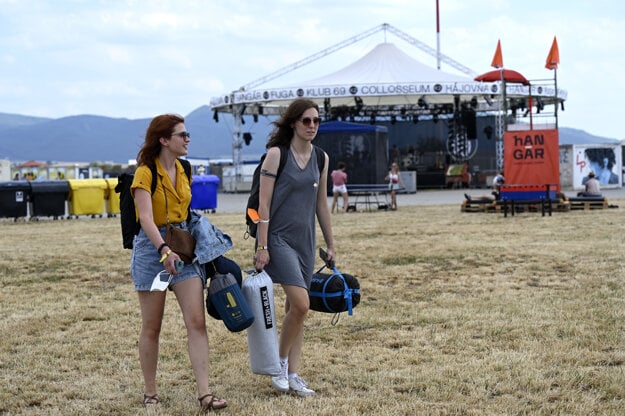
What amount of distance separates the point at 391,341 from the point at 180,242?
95.5 inches

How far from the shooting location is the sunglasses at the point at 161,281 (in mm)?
4562

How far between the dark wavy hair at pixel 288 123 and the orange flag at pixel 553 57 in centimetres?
1898

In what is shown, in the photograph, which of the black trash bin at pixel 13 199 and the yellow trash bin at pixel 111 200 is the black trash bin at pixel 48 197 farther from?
the yellow trash bin at pixel 111 200

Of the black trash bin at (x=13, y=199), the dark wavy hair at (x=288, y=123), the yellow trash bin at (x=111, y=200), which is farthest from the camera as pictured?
the yellow trash bin at (x=111, y=200)

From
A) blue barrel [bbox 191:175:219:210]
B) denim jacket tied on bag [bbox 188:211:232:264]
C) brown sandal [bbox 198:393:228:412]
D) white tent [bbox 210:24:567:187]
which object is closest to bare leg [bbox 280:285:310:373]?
denim jacket tied on bag [bbox 188:211:232:264]

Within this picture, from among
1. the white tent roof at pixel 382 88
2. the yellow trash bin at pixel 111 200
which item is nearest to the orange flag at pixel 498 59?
the yellow trash bin at pixel 111 200

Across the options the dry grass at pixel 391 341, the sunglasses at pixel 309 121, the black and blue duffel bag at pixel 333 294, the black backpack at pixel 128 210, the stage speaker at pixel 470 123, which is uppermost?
the stage speaker at pixel 470 123

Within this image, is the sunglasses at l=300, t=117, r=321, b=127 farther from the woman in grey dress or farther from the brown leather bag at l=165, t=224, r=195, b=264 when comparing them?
the brown leather bag at l=165, t=224, r=195, b=264

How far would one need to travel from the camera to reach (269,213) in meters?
5.02

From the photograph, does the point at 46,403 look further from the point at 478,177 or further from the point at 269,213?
the point at 478,177

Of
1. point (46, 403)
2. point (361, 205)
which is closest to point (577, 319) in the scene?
point (46, 403)

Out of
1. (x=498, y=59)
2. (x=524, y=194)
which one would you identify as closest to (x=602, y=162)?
(x=498, y=59)

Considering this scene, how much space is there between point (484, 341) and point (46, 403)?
119 inches

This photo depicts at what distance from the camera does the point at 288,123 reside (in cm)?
507
